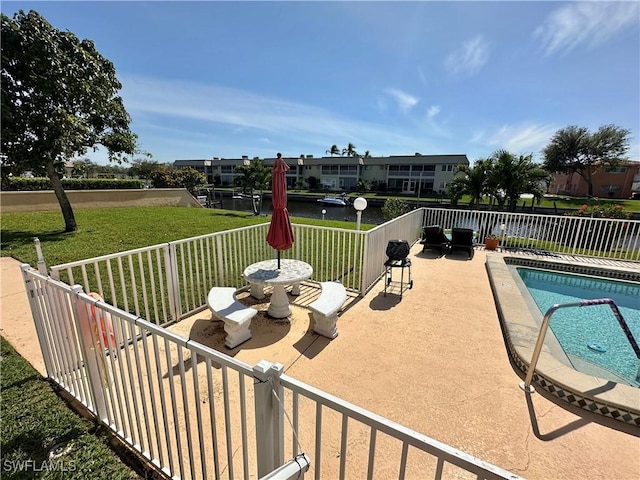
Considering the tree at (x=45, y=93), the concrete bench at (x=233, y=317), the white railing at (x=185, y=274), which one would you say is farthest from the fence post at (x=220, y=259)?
the tree at (x=45, y=93)

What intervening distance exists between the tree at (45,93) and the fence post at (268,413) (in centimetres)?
953

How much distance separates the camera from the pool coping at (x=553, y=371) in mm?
2420

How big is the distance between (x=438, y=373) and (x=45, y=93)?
1075 cm

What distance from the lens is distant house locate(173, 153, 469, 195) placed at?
40.2 metres

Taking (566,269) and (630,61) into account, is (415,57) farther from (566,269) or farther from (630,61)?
(566,269)

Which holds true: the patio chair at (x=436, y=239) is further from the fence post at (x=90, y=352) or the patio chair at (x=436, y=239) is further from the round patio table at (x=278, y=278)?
the fence post at (x=90, y=352)

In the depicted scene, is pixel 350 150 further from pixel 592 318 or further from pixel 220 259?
pixel 220 259

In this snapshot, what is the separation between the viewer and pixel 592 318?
4.42 metres

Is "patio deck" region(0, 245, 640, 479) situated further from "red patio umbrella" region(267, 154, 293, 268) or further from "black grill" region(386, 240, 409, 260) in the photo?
"red patio umbrella" region(267, 154, 293, 268)

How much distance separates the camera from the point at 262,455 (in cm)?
134

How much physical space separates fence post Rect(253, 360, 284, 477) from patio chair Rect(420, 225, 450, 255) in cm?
738

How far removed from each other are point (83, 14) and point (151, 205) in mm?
12666

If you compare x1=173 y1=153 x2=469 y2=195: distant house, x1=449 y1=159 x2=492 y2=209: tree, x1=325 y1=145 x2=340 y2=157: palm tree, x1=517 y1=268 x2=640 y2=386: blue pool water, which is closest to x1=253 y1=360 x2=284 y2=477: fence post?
x1=517 y1=268 x2=640 y2=386: blue pool water

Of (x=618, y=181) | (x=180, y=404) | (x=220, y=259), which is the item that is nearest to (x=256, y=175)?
(x=220, y=259)
